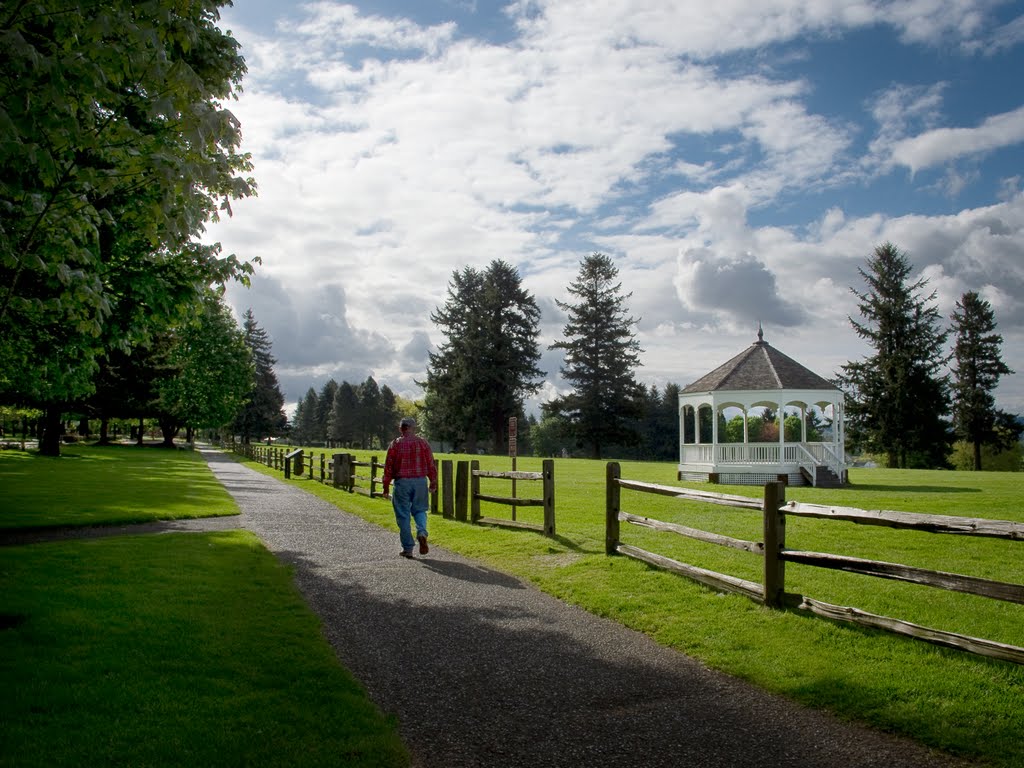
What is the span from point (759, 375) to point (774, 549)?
23.6 meters

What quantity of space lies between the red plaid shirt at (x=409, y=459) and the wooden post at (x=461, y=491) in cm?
356

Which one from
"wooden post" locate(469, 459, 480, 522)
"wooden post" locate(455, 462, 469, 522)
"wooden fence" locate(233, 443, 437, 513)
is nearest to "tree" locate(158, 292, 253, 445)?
"wooden fence" locate(233, 443, 437, 513)

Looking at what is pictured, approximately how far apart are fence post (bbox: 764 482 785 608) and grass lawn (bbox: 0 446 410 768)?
4.15m

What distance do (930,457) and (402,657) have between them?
5681 cm

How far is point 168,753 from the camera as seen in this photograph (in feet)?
13.4

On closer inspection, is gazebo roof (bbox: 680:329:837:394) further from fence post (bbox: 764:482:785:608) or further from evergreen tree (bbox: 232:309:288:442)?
evergreen tree (bbox: 232:309:288:442)

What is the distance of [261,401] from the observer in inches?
3521

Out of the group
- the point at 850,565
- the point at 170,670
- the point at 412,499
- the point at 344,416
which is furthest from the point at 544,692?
the point at 344,416

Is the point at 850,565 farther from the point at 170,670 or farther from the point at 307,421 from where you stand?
the point at 307,421

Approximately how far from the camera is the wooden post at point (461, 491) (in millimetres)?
14722

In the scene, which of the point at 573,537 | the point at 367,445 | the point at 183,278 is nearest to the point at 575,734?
the point at 573,537

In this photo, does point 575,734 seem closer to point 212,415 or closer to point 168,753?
point 168,753

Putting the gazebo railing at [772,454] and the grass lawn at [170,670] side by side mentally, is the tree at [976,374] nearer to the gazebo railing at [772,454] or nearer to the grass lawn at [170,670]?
the gazebo railing at [772,454]

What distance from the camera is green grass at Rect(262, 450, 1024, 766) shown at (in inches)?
192
